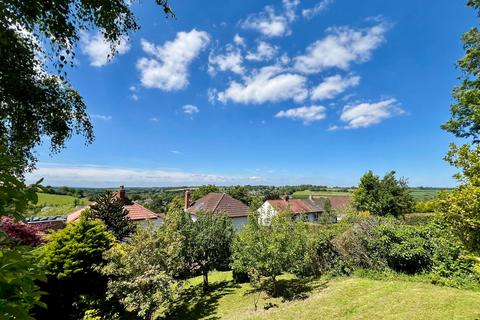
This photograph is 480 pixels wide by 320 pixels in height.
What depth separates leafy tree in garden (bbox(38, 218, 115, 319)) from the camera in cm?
952

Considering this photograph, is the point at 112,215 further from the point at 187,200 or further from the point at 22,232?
the point at 187,200

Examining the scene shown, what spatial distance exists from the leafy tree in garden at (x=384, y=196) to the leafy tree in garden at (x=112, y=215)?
24.8 metres

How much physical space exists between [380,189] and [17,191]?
107ft

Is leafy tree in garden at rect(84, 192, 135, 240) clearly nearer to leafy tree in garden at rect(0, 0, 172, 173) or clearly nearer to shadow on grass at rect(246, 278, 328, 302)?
shadow on grass at rect(246, 278, 328, 302)

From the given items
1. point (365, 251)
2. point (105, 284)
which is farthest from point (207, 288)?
point (365, 251)

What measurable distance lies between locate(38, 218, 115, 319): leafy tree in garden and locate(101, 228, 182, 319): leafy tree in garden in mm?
1074

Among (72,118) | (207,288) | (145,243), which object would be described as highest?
(72,118)

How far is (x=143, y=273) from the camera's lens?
953cm

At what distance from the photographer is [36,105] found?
441cm

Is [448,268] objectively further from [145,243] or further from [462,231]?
[145,243]

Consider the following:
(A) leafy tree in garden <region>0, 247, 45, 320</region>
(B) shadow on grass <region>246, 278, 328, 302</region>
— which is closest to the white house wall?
(B) shadow on grass <region>246, 278, 328, 302</region>

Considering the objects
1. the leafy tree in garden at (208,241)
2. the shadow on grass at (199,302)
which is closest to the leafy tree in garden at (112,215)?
the leafy tree in garden at (208,241)

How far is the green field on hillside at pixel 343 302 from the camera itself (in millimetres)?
7551

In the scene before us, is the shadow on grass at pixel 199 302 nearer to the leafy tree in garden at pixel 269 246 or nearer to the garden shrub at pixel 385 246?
the leafy tree in garden at pixel 269 246
